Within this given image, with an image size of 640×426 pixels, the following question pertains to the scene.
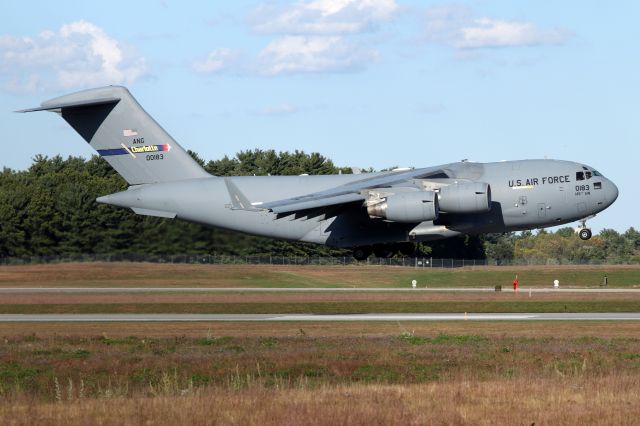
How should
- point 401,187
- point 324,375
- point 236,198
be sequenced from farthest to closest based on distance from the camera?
point 401,187, point 236,198, point 324,375

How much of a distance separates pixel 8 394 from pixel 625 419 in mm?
11614

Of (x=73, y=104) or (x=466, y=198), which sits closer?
(x=466, y=198)

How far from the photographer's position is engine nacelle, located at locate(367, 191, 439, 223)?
3281cm

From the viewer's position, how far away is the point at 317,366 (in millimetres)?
25781

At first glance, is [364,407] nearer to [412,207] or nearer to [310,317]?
[412,207]

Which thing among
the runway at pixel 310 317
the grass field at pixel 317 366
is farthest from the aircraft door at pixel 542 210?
the runway at pixel 310 317

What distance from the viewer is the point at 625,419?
18219mm

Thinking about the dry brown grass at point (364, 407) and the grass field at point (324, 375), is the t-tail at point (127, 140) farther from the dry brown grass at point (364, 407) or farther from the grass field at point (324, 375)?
the dry brown grass at point (364, 407)

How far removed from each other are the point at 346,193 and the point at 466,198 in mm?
3754

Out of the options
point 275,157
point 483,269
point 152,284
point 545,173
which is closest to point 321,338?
point 545,173

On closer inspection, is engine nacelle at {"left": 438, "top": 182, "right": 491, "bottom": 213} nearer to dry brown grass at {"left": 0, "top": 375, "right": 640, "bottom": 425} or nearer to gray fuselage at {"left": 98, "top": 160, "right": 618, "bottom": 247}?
gray fuselage at {"left": 98, "top": 160, "right": 618, "bottom": 247}

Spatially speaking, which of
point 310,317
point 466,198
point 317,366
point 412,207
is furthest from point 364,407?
point 310,317

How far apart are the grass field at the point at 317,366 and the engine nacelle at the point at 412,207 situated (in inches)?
138

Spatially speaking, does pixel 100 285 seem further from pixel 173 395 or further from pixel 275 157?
pixel 173 395
